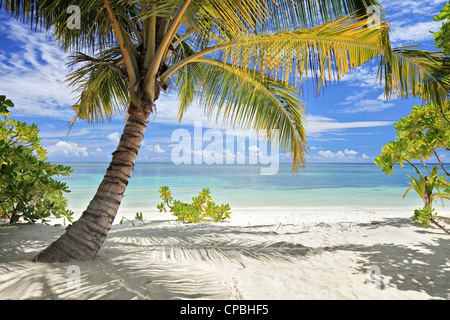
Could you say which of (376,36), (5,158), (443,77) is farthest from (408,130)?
(5,158)

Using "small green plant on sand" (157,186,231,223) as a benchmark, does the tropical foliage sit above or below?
above

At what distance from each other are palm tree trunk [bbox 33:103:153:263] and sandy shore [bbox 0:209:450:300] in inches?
5.3

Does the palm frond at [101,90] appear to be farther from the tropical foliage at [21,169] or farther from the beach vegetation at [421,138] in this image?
the beach vegetation at [421,138]

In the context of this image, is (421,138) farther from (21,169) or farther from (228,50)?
(21,169)

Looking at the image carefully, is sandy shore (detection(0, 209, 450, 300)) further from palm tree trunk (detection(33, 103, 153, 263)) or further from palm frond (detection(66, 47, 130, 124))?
palm frond (detection(66, 47, 130, 124))

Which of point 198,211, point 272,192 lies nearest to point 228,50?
point 198,211

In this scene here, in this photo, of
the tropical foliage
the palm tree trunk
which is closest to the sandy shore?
the palm tree trunk

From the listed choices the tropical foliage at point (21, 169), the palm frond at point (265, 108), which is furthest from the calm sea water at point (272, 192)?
the tropical foliage at point (21, 169)

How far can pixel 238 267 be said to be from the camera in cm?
266

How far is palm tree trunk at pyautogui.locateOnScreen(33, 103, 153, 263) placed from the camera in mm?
2576

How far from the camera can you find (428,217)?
4293 millimetres

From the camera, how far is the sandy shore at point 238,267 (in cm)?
205
